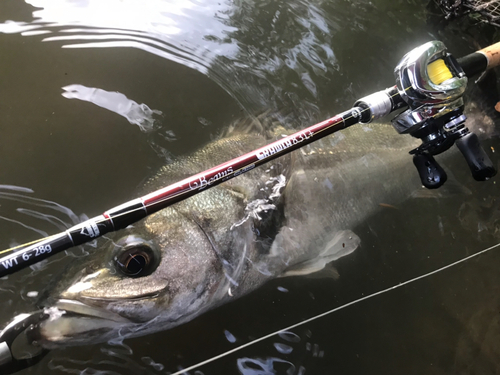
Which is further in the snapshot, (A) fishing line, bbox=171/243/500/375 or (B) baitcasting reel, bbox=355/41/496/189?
(A) fishing line, bbox=171/243/500/375

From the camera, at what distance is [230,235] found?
174 cm

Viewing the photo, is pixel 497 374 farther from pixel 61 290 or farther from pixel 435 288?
pixel 61 290

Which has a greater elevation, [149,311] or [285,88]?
[285,88]

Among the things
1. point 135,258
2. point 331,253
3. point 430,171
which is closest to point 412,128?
point 430,171

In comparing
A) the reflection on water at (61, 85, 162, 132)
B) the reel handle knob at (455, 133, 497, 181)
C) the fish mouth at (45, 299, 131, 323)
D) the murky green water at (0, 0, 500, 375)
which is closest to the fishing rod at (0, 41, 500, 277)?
the reel handle knob at (455, 133, 497, 181)

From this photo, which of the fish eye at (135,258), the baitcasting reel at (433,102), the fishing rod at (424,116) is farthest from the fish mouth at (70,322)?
the baitcasting reel at (433,102)

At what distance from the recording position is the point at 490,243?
2.55 m

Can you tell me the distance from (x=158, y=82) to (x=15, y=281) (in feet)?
4.13

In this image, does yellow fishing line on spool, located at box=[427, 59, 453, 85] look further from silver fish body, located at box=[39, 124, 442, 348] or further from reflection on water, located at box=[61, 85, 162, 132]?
reflection on water, located at box=[61, 85, 162, 132]

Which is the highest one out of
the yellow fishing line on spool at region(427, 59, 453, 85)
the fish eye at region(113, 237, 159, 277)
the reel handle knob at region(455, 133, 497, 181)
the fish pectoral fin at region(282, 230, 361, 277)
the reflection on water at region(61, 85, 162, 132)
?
the reflection on water at region(61, 85, 162, 132)

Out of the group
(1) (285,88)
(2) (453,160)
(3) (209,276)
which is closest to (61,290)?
(3) (209,276)

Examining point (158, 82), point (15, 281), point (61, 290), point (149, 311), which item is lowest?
point (149, 311)

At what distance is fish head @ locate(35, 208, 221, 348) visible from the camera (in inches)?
55.5

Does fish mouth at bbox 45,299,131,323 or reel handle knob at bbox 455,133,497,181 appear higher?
A: fish mouth at bbox 45,299,131,323
